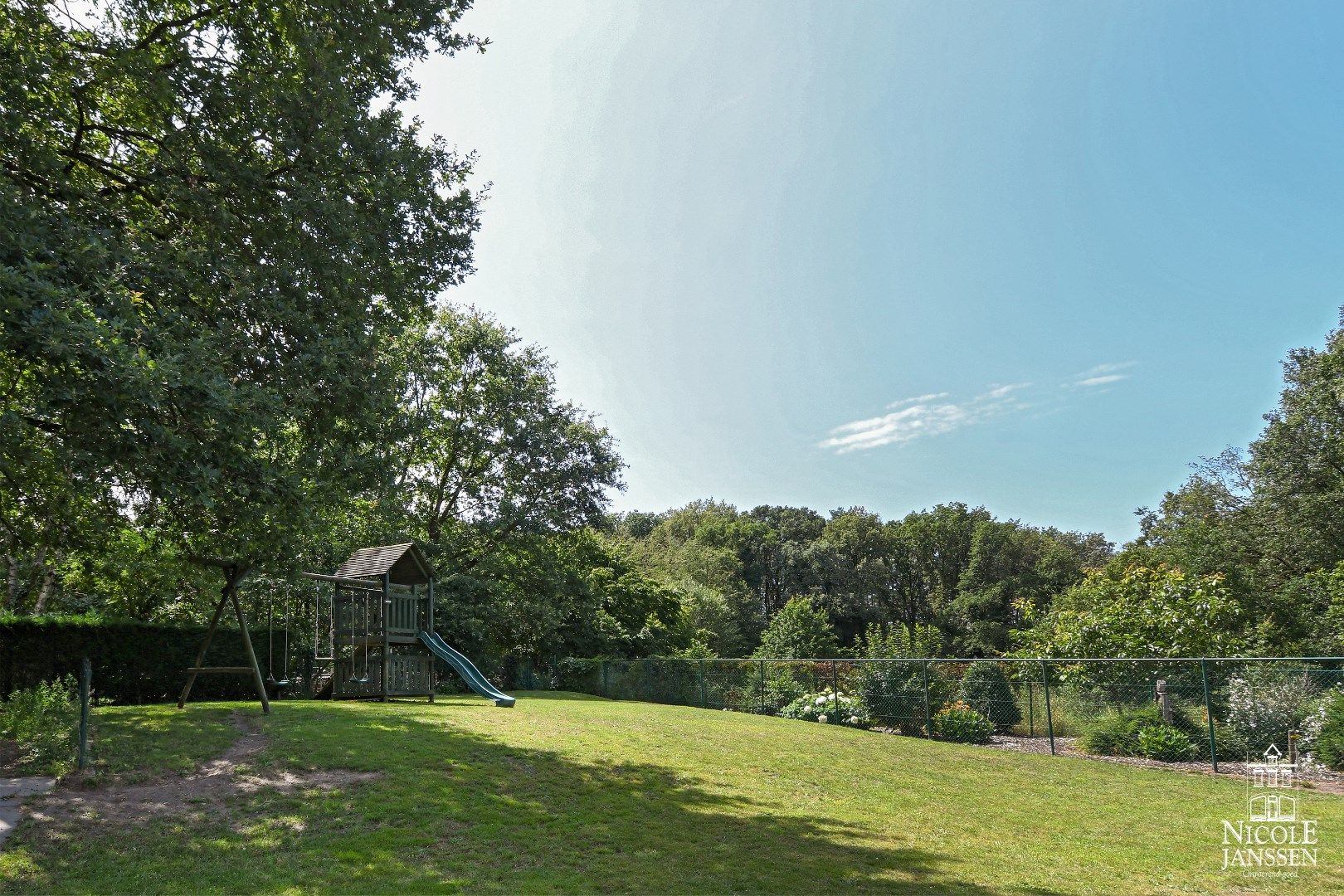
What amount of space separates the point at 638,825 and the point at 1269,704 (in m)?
9.61

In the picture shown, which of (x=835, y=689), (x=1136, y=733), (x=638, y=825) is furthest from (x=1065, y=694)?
(x=638, y=825)

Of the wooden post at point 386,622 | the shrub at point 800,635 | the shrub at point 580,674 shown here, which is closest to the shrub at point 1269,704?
the wooden post at point 386,622

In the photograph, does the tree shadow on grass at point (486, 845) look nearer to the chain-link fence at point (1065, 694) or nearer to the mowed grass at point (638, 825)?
the mowed grass at point (638, 825)

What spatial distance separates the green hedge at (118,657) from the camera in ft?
48.5

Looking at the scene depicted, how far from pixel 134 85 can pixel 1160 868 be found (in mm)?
12183

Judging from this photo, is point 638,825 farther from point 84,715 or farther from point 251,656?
point 251,656

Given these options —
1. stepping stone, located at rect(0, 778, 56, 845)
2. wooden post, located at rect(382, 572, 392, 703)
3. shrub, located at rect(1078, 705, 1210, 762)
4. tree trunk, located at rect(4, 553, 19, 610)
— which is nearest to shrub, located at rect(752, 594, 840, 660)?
wooden post, located at rect(382, 572, 392, 703)

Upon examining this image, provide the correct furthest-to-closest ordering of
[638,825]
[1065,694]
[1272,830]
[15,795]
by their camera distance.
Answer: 1. [1065,694]
2. [1272,830]
3. [638,825]
4. [15,795]

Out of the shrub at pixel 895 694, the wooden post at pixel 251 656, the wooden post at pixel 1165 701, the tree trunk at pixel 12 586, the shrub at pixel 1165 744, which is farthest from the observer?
the tree trunk at pixel 12 586

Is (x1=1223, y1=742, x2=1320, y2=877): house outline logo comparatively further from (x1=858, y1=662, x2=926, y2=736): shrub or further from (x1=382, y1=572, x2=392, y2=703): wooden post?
(x1=382, y1=572, x2=392, y2=703): wooden post

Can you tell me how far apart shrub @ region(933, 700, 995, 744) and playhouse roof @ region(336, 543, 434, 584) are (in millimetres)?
12903

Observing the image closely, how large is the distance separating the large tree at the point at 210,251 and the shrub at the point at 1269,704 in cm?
1266

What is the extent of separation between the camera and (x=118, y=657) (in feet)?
53.8

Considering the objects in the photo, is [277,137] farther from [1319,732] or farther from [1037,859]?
[1319,732]
